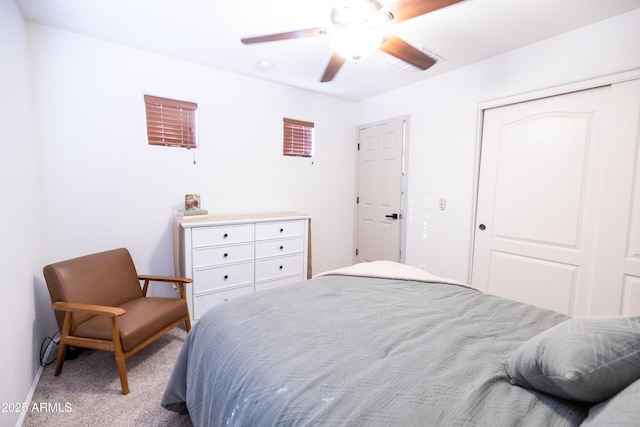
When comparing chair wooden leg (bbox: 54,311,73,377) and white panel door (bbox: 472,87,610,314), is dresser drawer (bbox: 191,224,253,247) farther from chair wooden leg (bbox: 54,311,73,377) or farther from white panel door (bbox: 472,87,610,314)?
white panel door (bbox: 472,87,610,314)

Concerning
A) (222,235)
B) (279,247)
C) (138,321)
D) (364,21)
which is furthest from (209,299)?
(364,21)

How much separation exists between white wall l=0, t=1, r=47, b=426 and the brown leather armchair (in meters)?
0.17

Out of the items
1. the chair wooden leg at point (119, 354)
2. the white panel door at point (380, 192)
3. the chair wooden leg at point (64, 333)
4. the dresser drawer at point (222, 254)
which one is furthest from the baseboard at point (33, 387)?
the white panel door at point (380, 192)

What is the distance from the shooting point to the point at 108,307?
69.4 inches

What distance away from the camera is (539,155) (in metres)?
2.38

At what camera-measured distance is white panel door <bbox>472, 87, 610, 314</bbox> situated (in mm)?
2143

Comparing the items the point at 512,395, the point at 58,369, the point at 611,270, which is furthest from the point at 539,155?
the point at 58,369

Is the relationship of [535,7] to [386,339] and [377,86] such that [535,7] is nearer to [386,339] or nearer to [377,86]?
[377,86]

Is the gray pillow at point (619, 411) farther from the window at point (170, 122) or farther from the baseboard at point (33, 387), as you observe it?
the window at point (170, 122)

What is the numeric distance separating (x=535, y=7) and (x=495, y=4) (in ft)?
0.94

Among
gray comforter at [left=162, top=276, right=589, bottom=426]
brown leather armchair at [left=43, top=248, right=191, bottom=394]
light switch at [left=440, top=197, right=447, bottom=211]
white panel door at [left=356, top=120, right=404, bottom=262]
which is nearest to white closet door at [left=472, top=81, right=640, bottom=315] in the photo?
light switch at [left=440, top=197, right=447, bottom=211]

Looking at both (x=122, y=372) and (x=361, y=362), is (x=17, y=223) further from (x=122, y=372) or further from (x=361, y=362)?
(x=361, y=362)

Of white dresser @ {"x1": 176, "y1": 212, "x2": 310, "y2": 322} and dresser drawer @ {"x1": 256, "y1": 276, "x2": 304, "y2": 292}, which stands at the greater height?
white dresser @ {"x1": 176, "y1": 212, "x2": 310, "y2": 322}

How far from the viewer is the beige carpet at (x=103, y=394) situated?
1.58m
